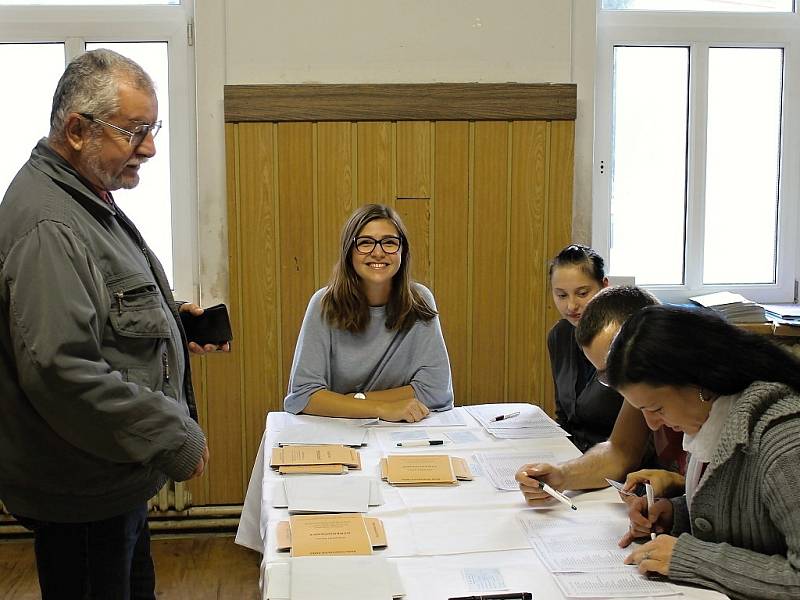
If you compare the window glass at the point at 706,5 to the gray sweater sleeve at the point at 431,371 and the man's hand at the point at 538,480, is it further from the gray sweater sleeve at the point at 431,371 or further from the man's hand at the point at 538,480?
the man's hand at the point at 538,480

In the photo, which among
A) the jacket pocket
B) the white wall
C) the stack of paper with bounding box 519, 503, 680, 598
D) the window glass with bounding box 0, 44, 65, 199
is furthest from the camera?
the window glass with bounding box 0, 44, 65, 199

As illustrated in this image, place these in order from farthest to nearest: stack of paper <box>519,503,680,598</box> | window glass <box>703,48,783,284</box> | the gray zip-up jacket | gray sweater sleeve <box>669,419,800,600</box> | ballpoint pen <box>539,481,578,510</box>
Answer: window glass <box>703,48,783,284</box> < ballpoint pen <box>539,481,578,510</box> < the gray zip-up jacket < stack of paper <box>519,503,680,598</box> < gray sweater sleeve <box>669,419,800,600</box>

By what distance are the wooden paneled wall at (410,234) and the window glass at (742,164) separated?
0.76 metres

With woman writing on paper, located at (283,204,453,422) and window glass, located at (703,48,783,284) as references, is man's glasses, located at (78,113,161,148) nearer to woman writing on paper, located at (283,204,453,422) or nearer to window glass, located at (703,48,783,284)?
woman writing on paper, located at (283,204,453,422)

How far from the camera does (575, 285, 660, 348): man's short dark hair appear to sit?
1851 millimetres

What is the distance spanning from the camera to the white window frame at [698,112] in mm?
3459

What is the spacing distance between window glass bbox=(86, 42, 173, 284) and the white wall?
21 centimetres

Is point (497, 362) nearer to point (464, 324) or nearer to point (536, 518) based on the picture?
point (464, 324)

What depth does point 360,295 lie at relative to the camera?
270 cm

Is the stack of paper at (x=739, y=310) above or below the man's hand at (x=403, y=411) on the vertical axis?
above

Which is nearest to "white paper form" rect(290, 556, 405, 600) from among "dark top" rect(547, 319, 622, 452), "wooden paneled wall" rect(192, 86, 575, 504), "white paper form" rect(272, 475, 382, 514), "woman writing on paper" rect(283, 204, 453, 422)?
"white paper form" rect(272, 475, 382, 514)

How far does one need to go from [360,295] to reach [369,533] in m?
1.21

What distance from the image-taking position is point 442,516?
1.70 meters

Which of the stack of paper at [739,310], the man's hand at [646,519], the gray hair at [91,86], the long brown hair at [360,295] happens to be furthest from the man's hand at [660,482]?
the stack of paper at [739,310]
